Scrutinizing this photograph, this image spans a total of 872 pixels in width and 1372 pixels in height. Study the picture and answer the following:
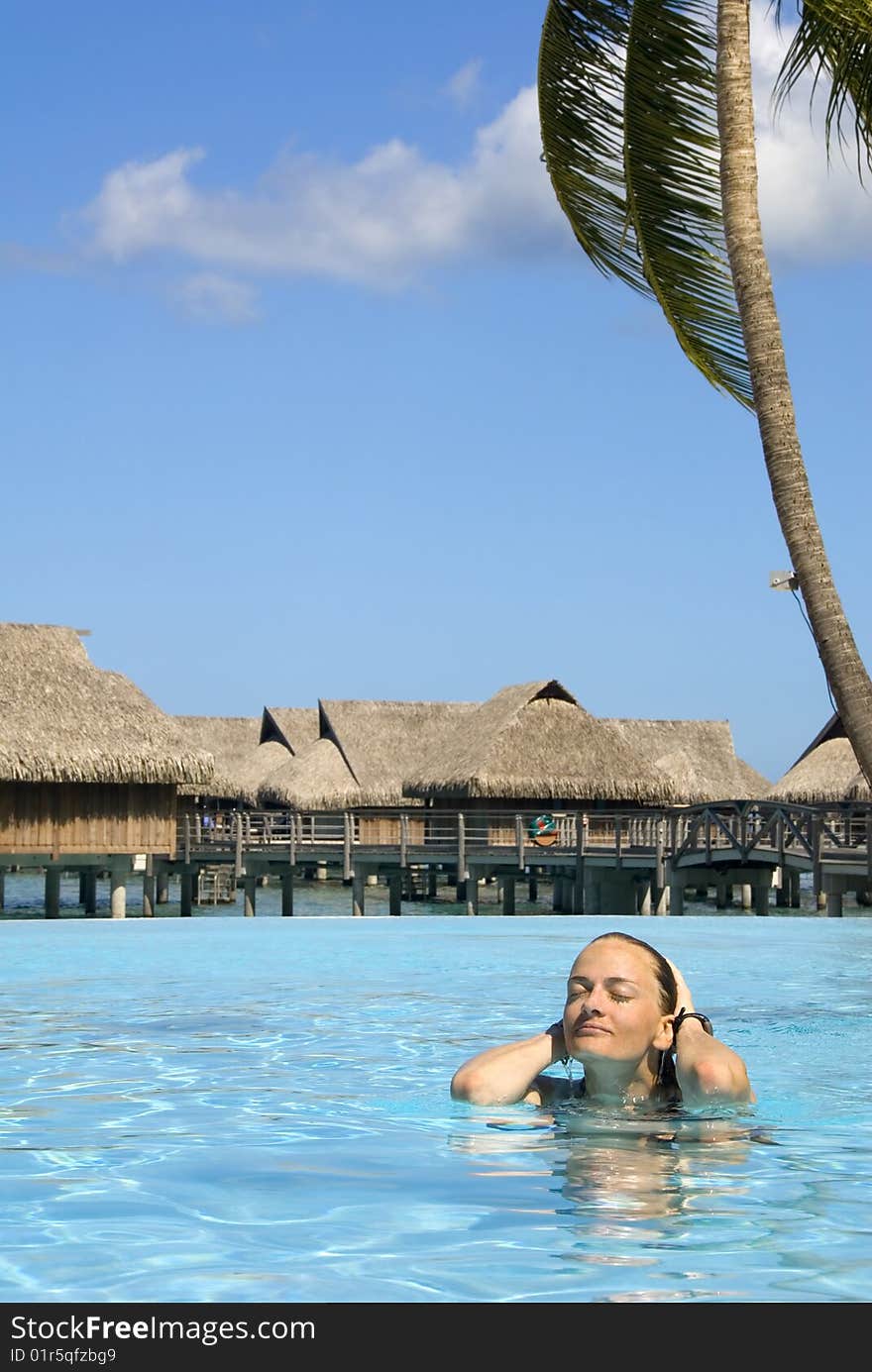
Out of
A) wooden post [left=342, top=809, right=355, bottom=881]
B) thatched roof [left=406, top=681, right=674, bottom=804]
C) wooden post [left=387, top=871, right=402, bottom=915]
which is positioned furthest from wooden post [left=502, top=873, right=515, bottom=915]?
wooden post [left=342, top=809, right=355, bottom=881]

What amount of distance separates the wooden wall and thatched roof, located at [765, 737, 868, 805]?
15.8m

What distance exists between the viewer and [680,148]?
8266 millimetres

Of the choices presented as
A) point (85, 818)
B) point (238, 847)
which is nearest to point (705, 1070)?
point (85, 818)

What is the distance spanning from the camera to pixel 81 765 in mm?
27078

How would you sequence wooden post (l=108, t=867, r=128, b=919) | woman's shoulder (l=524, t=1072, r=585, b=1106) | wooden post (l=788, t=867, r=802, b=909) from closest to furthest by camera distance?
woman's shoulder (l=524, t=1072, r=585, b=1106) < wooden post (l=108, t=867, r=128, b=919) < wooden post (l=788, t=867, r=802, b=909)

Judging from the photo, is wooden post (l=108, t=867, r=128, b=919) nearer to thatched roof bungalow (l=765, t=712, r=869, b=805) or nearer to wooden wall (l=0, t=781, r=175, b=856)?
wooden wall (l=0, t=781, r=175, b=856)

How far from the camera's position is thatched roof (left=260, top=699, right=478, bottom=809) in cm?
4684

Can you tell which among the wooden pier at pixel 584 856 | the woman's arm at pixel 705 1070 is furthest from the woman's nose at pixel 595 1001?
the wooden pier at pixel 584 856

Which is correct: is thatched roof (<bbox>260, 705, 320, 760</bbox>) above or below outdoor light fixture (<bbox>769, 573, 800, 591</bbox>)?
above

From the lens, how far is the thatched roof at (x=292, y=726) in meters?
55.7

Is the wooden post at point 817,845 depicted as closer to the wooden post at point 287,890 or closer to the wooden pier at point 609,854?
the wooden pier at point 609,854

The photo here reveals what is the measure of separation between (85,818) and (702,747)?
88.3 ft
